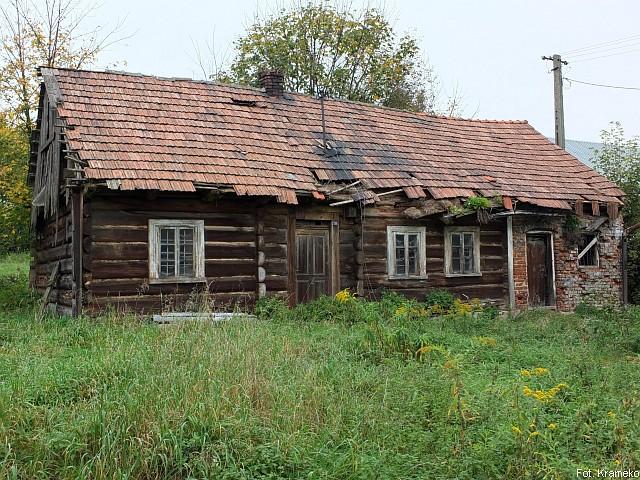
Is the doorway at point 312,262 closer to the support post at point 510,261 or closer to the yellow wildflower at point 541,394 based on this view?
the support post at point 510,261

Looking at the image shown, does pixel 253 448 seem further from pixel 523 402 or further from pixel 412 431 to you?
pixel 523 402

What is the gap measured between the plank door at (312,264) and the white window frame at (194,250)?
224 centimetres

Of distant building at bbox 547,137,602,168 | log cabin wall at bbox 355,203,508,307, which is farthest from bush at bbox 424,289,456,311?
distant building at bbox 547,137,602,168

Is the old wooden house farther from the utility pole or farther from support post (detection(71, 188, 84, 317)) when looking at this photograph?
the utility pole

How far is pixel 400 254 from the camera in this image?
15453mm

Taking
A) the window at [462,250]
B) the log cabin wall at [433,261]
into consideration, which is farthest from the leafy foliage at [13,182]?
the window at [462,250]

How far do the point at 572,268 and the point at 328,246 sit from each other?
281 inches

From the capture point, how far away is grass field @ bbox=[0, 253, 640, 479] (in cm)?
514

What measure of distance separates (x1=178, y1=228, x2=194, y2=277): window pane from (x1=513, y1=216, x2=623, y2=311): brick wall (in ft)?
27.2

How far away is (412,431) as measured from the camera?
19.4 ft

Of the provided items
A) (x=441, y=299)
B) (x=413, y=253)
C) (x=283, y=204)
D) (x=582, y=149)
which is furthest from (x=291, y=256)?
(x=582, y=149)

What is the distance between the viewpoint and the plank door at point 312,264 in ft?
47.1

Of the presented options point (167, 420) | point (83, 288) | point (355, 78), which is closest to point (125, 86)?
point (83, 288)

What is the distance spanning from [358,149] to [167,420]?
1154 cm
